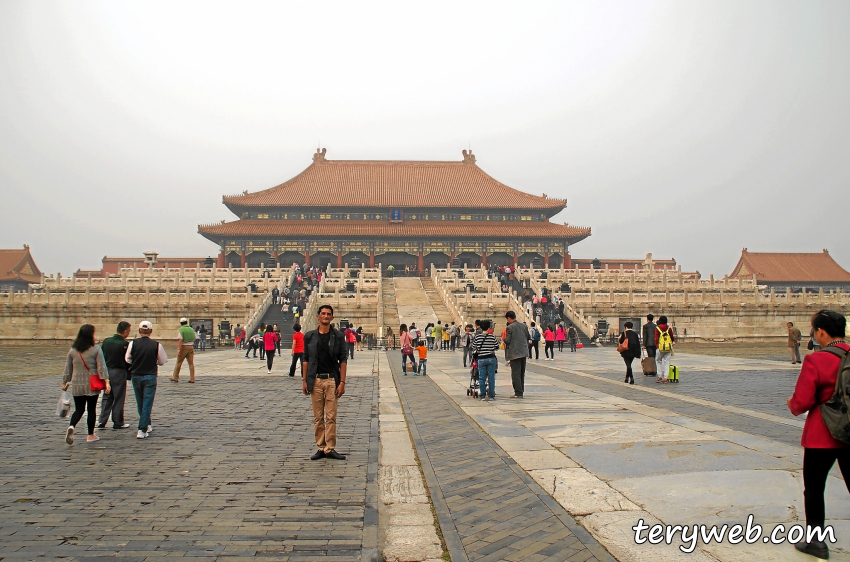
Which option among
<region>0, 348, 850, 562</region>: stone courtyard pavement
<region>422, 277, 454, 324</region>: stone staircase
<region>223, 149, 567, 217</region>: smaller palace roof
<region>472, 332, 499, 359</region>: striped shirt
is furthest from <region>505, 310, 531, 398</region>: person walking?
<region>223, 149, 567, 217</region>: smaller palace roof

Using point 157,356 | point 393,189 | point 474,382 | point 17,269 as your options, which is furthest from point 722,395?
point 17,269

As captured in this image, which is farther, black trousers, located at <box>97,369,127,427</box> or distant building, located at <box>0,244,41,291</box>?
distant building, located at <box>0,244,41,291</box>


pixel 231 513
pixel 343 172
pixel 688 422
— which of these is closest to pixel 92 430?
pixel 231 513

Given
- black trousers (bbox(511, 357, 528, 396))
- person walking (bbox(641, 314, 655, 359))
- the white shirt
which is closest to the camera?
the white shirt

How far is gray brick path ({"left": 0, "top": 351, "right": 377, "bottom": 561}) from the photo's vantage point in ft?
12.6

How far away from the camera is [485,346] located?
10211mm

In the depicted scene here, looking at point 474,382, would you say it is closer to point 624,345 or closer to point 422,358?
point 624,345

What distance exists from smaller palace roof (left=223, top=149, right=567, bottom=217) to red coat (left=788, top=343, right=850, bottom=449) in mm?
49589

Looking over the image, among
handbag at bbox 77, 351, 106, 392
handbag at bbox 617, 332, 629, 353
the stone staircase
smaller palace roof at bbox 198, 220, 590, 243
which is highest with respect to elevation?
smaller palace roof at bbox 198, 220, 590, 243

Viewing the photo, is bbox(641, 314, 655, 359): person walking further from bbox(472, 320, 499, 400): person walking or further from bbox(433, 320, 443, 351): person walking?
bbox(433, 320, 443, 351): person walking

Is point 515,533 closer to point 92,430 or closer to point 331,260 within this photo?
point 92,430

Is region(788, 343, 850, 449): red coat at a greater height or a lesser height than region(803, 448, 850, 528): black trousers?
greater

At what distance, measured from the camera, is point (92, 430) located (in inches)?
278

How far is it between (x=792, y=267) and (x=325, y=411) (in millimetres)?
59790
